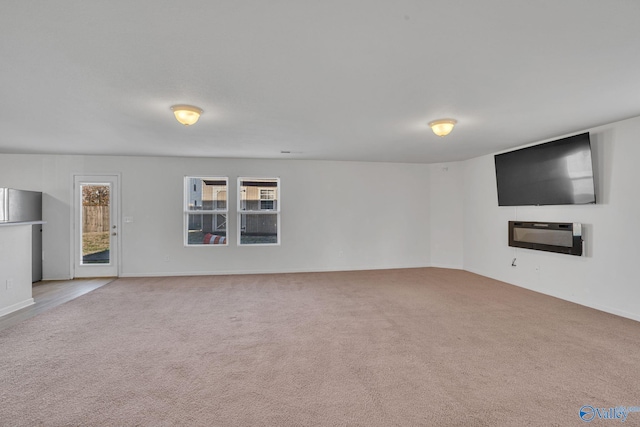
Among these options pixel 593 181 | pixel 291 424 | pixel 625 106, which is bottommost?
pixel 291 424

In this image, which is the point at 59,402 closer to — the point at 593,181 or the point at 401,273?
the point at 401,273

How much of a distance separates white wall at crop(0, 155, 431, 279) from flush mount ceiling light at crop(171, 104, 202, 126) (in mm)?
3154

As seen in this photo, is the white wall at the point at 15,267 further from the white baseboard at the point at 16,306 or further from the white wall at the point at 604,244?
the white wall at the point at 604,244

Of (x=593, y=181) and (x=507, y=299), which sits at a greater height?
(x=593, y=181)

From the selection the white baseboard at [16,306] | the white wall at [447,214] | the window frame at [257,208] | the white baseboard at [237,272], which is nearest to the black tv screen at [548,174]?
the white wall at [447,214]

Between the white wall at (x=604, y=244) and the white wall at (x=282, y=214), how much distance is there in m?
2.41

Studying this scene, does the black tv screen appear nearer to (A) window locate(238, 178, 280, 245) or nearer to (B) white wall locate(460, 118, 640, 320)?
(B) white wall locate(460, 118, 640, 320)

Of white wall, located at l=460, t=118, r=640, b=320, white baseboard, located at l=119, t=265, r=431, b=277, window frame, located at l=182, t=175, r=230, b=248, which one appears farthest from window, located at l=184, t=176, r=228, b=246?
white wall, located at l=460, t=118, r=640, b=320

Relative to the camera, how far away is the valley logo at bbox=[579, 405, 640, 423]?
6.40ft

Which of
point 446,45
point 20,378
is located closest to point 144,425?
point 20,378

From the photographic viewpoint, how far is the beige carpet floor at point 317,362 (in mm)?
1996

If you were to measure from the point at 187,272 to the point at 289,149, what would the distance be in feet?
11.0

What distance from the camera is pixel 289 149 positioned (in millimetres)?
5527

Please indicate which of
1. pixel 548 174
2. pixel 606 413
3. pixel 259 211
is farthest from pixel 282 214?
pixel 606 413
